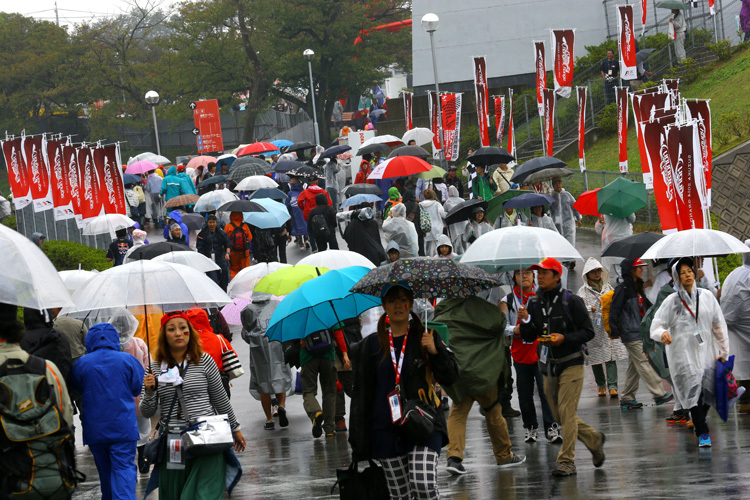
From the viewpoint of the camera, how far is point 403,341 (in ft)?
20.9

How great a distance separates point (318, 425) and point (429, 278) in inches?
164

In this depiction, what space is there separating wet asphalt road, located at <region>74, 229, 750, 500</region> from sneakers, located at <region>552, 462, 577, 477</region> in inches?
2.2

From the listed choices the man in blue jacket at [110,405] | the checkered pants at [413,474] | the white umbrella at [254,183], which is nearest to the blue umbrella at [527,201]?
the man in blue jacket at [110,405]

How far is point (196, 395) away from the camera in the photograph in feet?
23.0

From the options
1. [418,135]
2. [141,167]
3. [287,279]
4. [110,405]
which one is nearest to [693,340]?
[287,279]

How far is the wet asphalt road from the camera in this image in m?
7.72

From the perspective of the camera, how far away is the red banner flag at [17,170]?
22.9 m

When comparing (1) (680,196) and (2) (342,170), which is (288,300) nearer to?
(1) (680,196)

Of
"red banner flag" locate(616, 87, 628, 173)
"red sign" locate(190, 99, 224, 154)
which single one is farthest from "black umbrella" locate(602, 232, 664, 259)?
"red sign" locate(190, 99, 224, 154)

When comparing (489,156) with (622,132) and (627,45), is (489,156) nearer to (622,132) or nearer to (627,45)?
(622,132)

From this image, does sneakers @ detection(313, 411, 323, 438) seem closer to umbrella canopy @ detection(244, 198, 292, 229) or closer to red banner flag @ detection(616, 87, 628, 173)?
umbrella canopy @ detection(244, 198, 292, 229)

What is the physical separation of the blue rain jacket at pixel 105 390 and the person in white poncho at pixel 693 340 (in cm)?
451

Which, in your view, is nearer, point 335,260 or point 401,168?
point 335,260

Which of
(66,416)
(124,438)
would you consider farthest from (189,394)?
(66,416)
